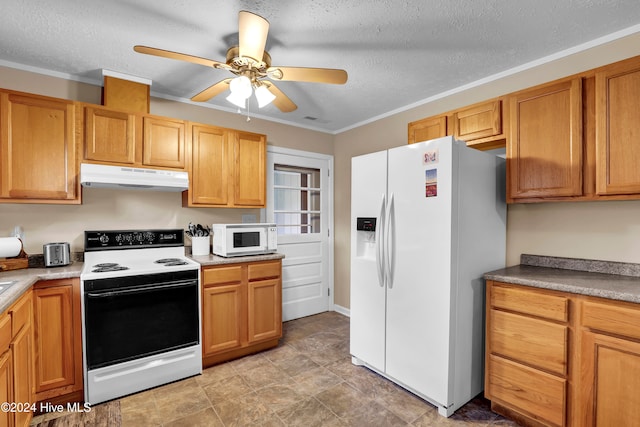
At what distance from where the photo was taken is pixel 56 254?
7.70ft

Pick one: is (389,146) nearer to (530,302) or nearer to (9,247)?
(530,302)

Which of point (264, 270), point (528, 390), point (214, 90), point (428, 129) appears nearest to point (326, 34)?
point (214, 90)

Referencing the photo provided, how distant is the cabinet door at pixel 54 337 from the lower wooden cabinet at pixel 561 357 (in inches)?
111

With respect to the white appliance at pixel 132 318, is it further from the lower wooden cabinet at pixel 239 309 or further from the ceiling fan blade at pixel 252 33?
the ceiling fan blade at pixel 252 33

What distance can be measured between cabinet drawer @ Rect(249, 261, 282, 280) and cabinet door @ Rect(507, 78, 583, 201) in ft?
6.78

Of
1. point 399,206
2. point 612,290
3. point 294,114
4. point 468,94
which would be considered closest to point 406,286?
point 399,206

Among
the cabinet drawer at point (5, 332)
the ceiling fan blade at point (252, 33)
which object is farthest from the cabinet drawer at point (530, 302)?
the cabinet drawer at point (5, 332)

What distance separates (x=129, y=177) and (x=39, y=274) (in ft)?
2.88

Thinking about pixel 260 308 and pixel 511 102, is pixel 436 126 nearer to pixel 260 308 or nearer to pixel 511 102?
pixel 511 102

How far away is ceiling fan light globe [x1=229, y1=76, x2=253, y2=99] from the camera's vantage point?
6.16ft

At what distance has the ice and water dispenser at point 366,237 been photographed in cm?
251

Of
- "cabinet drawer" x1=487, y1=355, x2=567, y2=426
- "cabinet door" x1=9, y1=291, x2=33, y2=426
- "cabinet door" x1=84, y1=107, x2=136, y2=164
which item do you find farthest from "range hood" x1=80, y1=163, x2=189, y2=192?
"cabinet drawer" x1=487, y1=355, x2=567, y2=426

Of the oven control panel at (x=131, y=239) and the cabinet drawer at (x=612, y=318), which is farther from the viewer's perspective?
the oven control panel at (x=131, y=239)

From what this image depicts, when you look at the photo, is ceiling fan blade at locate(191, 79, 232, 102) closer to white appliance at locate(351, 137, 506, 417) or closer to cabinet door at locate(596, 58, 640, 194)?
white appliance at locate(351, 137, 506, 417)
